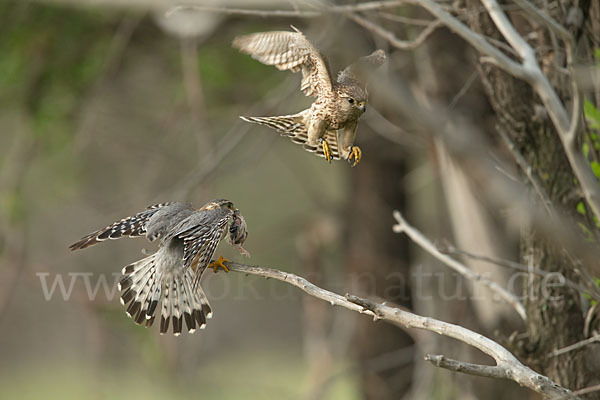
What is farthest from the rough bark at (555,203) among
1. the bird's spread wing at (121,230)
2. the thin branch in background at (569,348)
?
the bird's spread wing at (121,230)

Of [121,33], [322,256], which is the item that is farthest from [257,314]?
[121,33]

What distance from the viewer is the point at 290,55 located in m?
1.84

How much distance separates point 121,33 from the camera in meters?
6.03

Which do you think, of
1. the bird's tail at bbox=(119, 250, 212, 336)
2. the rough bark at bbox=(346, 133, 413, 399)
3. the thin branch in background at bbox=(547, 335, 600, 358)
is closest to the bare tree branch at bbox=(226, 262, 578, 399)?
the bird's tail at bbox=(119, 250, 212, 336)

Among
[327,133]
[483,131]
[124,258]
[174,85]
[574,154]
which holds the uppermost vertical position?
[124,258]

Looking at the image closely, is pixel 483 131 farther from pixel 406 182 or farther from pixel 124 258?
pixel 124 258

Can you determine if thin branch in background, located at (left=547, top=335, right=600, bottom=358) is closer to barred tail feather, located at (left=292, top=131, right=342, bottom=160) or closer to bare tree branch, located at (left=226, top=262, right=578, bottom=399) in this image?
bare tree branch, located at (left=226, top=262, right=578, bottom=399)

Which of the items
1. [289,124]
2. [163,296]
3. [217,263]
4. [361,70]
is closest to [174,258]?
[163,296]

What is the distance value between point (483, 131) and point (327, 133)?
3236mm

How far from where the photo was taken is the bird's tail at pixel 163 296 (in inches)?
99.0

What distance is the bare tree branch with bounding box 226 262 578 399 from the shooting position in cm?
172

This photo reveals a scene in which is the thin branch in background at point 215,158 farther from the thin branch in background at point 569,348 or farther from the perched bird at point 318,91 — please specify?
the perched bird at point 318,91

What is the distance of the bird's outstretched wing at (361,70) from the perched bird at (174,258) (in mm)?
748

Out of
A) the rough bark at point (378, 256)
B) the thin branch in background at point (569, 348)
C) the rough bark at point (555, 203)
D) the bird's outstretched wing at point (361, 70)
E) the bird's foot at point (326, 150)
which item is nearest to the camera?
the bird's foot at point (326, 150)
